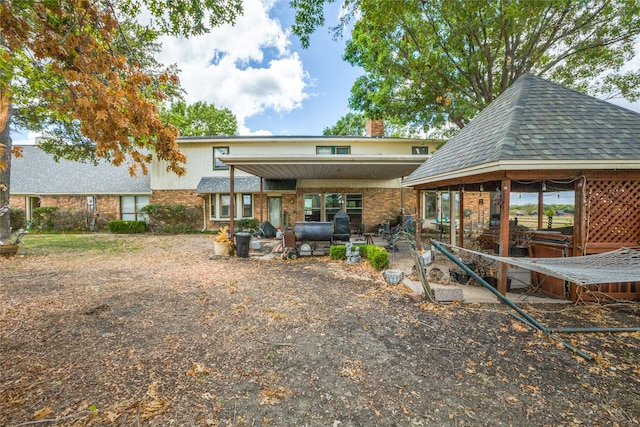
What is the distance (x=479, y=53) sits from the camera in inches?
456

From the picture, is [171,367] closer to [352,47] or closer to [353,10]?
[353,10]

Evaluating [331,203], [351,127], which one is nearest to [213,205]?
[331,203]

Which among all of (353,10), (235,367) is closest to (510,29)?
(353,10)

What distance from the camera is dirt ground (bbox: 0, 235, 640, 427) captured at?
251 cm

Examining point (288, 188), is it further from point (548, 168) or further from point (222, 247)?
point (548, 168)

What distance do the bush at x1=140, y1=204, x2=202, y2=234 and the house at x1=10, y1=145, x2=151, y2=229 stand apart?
1634 millimetres

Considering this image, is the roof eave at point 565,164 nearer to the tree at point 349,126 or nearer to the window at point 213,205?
the window at point 213,205

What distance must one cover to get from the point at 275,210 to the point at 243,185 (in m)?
2.42

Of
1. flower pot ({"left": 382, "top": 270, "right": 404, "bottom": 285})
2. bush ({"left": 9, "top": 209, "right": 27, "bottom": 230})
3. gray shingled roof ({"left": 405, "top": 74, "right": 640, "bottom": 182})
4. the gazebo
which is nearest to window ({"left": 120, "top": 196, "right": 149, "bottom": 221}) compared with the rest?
bush ({"left": 9, "top": 209, "right": 27, "bottom": 230})

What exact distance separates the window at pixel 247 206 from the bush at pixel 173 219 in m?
2.78

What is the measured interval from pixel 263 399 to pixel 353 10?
717cm

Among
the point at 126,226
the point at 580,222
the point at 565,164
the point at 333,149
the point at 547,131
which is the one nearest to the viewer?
the point at 565,164

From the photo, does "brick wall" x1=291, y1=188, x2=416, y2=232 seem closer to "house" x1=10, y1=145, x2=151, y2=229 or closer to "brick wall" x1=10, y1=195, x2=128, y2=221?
"house" x1=10, y1=145, x2=151, y2=229

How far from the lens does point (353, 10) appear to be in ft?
19.1
